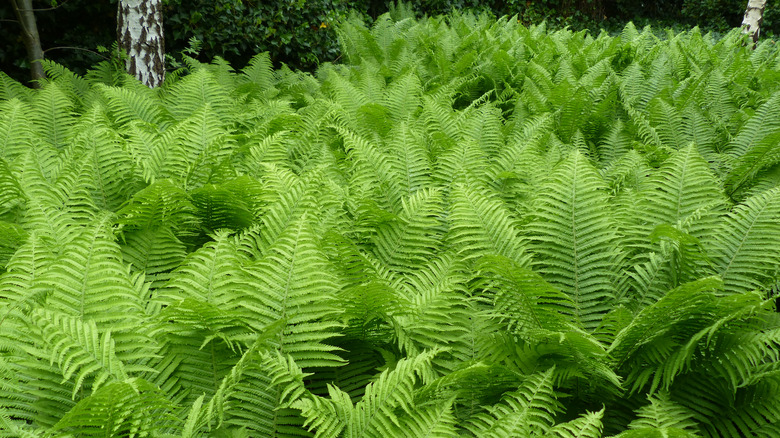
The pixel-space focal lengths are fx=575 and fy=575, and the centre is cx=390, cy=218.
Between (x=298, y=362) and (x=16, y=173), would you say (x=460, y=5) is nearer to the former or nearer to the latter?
(x=16, y=173)

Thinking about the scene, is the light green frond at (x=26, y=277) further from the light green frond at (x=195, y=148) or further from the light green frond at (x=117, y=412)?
the light green frond at (x=195, y=148)

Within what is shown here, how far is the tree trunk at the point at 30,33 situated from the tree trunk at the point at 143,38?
0.71 metres

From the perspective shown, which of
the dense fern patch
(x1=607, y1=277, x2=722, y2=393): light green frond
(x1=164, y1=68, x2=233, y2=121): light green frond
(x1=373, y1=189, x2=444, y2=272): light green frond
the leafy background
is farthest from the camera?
the leafy background

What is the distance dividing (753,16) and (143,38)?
27.1 feet

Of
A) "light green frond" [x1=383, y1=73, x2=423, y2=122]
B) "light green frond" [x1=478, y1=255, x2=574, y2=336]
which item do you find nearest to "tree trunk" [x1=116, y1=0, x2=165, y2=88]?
"light green frond" [x1=383, y1=73, x2=423, y2=122]

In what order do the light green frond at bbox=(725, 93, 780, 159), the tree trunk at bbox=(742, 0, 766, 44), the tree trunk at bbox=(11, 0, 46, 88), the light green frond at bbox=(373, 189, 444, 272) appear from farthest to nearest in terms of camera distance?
the tree trunk at bbox=(742, 0, 766, 44) → the tree trunk at bbox=(11, 0, 46, 88) → the light green frond at bbox=(725, 93, 780, 159) → the light green frond at bbox=(373, 189, 444, 272)

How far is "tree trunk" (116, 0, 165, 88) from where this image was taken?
4.53 m

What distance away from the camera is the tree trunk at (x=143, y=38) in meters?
4.53

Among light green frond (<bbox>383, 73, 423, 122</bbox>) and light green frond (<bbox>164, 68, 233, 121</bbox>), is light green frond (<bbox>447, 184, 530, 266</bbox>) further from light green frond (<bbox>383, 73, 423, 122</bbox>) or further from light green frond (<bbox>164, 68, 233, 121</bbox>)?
light green frond (<bbox>164, 68, 233, 121</bbox>)

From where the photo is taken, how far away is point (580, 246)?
91.8 inches

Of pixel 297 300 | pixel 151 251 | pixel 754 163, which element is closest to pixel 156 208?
pixel 151 251

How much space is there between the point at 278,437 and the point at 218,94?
311 cm

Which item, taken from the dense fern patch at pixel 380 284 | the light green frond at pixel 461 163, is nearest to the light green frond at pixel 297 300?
the dense fern patch at pixel 380 284

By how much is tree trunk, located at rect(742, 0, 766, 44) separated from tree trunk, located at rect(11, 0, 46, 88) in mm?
8787
